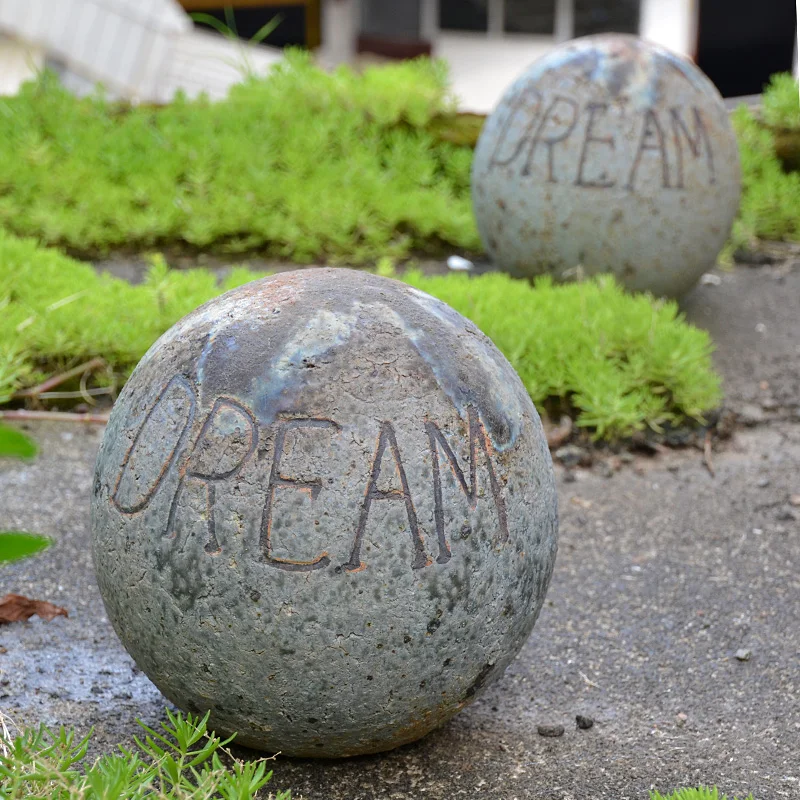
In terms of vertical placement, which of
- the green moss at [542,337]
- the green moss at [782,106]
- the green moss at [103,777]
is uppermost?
the green moss at [782,106]

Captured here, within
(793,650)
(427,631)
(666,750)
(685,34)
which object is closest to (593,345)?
(793,650)

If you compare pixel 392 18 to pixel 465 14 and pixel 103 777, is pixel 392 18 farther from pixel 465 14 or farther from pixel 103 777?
pixel 103 777

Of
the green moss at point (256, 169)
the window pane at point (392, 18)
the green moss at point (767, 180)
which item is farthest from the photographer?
the window pane at point (392, 18)

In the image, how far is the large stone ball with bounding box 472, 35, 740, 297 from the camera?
5.41m

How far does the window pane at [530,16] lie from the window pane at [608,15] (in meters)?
0.29

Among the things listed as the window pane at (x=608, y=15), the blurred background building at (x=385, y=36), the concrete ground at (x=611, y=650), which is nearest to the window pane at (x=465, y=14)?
the blurred background building at (x=385, y=36)

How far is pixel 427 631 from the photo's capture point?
7.98 ft

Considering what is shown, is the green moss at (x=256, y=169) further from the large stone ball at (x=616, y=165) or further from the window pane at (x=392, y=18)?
the window pane at (x=392, y=18)

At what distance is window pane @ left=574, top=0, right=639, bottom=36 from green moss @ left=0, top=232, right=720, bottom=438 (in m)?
7.45

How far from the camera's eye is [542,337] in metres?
4.81

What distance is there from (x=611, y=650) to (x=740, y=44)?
379 inches

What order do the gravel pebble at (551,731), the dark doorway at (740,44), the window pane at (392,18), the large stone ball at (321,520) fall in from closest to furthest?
1. the large stone ball at (321,520)
2. the gravel pebble at (551,731)
3. the dark doorway at (740,44)
4. the window pane at (392,18)

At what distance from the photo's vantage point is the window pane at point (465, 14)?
482 inches

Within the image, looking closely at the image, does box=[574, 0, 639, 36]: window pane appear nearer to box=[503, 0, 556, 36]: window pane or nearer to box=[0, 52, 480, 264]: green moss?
box=[503, 0, 556, 36]: window pane
